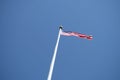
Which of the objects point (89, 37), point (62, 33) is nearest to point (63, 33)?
point (62, 33)

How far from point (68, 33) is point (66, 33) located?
0.17 metres

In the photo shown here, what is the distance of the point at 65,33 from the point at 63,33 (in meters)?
0.15

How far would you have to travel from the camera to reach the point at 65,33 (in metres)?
18.6

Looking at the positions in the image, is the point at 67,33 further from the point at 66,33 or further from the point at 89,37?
the point at 89,37

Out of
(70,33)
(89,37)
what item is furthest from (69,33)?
(89,37)

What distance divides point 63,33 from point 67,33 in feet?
0.97

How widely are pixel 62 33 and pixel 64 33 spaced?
15 centimetres

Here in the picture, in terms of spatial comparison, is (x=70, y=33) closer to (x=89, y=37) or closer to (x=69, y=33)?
(x=69, y=33)

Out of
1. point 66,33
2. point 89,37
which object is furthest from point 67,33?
point 89,37

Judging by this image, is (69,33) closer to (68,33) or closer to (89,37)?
(68,33)

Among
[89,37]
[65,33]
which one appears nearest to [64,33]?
[65,33]

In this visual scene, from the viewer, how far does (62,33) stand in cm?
1859

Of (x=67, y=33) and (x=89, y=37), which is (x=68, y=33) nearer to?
(x=67, y=33)

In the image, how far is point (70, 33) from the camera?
18.4 m
